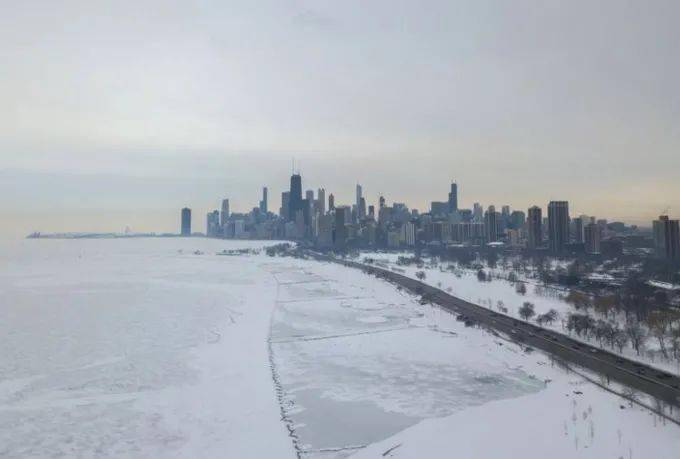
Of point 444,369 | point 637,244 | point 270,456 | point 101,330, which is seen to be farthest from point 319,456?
point 637,244

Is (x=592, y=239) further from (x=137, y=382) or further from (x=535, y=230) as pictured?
(x=137, y=382)

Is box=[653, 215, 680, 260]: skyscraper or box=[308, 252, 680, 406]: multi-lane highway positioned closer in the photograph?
box=[308, 252, 680, 406]: multi-lane highway

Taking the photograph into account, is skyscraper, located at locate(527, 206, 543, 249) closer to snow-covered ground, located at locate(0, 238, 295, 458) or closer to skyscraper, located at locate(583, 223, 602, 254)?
skyscraper, located at locate(583, 223, 602, 254)

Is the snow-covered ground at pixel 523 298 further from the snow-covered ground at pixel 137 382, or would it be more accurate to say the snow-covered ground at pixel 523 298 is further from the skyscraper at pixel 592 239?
the skyscraper at pixel 592 239

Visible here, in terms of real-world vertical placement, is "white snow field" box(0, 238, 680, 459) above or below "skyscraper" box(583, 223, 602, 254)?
below

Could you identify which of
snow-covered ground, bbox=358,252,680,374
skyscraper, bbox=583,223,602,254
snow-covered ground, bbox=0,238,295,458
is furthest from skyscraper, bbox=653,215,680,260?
snow-covered ground, bbox=0,238,295,458

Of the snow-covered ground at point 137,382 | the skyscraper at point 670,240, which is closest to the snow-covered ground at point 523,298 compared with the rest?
the snow-covered ground at point 137,382
